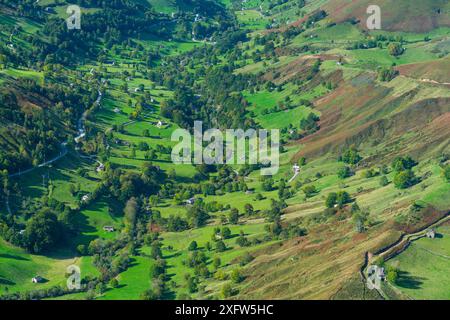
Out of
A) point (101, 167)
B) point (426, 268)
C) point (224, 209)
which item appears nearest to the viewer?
point (426, 268)

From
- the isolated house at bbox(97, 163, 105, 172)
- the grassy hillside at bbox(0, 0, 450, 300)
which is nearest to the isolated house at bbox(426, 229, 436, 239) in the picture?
the grassy hillside at bbox(0, 0, 450, 300)

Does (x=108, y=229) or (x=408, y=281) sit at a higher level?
(x=108, y=229)

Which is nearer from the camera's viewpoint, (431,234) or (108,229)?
(431,234)

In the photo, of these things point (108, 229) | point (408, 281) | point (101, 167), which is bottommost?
point (408, 281)

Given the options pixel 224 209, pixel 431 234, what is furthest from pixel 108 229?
pixel 431 234

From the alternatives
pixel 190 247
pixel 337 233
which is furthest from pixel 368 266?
pixel 190 247

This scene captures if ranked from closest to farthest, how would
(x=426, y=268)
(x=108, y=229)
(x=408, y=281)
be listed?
(x=408, y=281) < (x=426, y=268) < (x=108, y=229)

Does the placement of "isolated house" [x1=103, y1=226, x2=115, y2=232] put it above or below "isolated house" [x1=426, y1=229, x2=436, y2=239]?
below

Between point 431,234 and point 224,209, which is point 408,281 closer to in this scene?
point 431,234

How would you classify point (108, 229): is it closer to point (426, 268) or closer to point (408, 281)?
point (408, 281)

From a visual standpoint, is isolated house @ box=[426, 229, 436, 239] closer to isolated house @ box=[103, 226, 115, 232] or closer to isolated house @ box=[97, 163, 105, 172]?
isolated house @ box=[103, 226, 115, 232]

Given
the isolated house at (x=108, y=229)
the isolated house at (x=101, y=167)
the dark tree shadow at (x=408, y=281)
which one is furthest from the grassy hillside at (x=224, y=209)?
the isolated house at (x=101, y=167)
